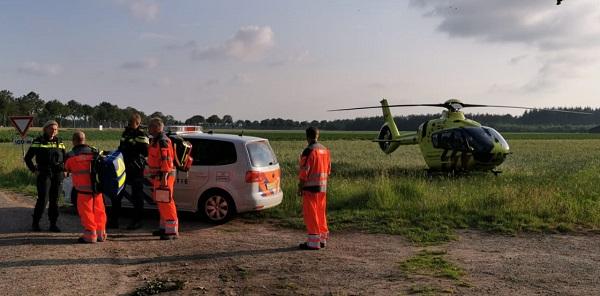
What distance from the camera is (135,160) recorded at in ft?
27.6

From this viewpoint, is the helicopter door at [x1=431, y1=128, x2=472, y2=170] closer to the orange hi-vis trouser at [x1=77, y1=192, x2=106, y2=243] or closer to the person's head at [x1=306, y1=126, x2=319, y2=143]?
the person's head at [x1=306, y1=126, x2=319, y2=143]

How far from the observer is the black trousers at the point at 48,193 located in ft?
26.5

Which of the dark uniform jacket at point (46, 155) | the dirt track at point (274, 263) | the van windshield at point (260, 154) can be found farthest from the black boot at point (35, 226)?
the van windshield at point (260, 154)

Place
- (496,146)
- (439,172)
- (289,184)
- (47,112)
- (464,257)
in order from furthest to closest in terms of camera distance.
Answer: (47,112) < (439,172) < (496,146) < (289,184) < (464,257)

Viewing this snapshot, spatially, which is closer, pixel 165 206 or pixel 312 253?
pixel 312 253

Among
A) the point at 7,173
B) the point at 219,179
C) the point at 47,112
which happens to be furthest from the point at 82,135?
the point at 47,112

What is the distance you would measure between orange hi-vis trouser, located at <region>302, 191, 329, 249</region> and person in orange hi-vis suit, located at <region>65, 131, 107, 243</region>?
10.0 ft

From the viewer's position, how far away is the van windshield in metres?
8.98

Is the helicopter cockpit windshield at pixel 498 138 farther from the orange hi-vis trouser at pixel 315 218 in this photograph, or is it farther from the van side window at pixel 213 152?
the orange hi-vis trouser at pixel 315 218

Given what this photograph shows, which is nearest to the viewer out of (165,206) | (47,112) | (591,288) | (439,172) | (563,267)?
(591,288)

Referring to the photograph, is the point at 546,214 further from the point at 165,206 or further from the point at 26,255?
the point at 26,255

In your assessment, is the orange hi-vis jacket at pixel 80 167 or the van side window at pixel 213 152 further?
the van side window at pixel 213 152

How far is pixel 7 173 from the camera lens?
16656mm

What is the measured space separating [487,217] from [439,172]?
28.7ft
